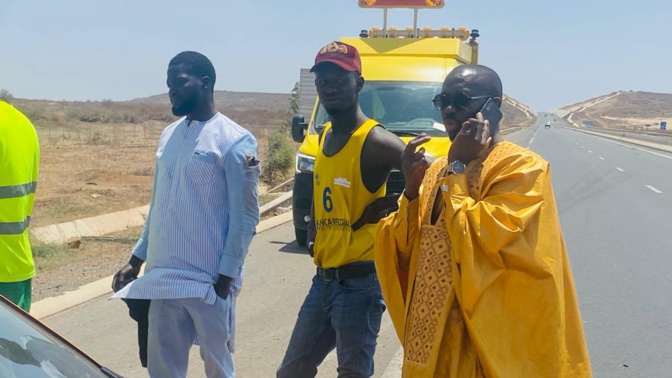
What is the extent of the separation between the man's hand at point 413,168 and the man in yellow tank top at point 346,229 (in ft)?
1.72

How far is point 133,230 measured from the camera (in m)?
11.5

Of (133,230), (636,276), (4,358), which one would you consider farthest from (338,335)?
(133,230)

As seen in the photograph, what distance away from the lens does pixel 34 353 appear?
233 cm

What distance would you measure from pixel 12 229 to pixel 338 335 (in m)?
1.64

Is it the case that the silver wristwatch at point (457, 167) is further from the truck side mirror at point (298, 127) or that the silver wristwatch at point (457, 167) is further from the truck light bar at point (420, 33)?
the truck light bar at point (420, 33)

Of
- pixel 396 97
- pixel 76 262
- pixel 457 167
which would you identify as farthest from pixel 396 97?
pixel 457 167

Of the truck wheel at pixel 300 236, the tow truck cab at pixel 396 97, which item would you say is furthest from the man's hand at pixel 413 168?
the truck wheel at pixel 300 236

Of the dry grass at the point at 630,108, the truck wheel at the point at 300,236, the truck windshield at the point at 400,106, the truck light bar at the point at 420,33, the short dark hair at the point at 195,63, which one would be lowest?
the dry grass at the point at 630,108

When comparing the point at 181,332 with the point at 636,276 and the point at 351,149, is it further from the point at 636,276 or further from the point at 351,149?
the point at 636,276

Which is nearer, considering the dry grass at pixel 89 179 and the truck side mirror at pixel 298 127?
the truck side mirror at pixel 298 127

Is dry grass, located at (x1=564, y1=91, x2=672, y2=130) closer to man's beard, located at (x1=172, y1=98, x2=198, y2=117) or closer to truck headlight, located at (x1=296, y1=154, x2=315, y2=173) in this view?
truck headlight, located at (x1=296, y1=154, x2=315, y2=173)

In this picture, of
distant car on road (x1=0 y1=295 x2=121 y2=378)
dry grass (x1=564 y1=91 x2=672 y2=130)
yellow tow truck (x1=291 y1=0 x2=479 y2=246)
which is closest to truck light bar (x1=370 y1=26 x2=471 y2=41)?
yellow tow truck (x1=291 y1=0 x2=479 y2=246)

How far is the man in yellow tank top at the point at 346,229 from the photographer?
3.29 metres

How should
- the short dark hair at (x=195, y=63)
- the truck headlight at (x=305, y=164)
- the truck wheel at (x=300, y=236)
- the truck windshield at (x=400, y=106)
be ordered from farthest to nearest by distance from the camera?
the truck wheel at (x=300, y=236), the truck windshield at (x=400, y=106), the truck headlight at (x=305, y=164), the short dark hair at (x=195, y=63)
